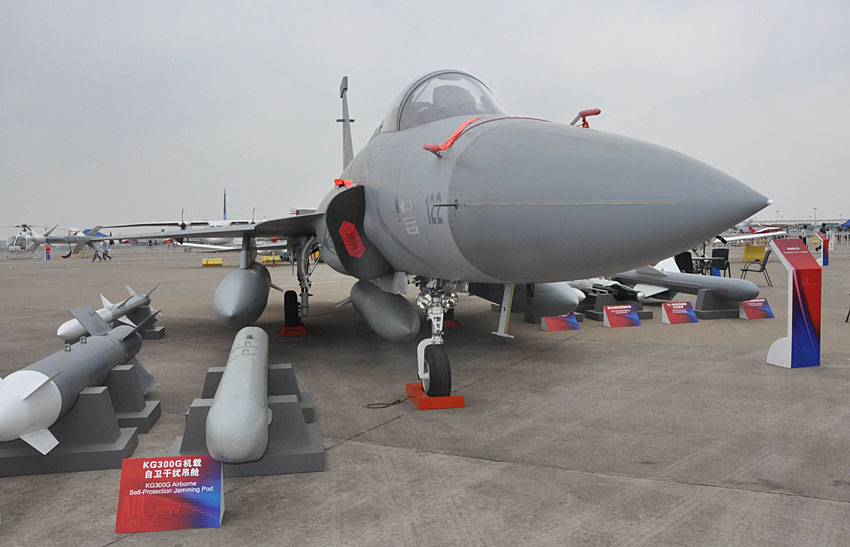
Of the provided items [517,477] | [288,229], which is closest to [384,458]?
[517,477]

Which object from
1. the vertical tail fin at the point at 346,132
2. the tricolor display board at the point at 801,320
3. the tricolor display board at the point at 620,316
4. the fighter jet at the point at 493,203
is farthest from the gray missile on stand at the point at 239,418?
the vertical tail fin at the point at 346,132

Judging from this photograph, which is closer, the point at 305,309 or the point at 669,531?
the point at 669,531

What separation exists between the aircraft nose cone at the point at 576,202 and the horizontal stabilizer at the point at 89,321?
371cm

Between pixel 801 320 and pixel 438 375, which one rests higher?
pixel 801 320

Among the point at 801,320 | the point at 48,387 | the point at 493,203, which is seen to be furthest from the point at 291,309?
the point at 801,320

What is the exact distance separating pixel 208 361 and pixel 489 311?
6.30m

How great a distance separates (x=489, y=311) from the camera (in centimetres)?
1204

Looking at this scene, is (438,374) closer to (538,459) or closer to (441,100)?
(538,459)

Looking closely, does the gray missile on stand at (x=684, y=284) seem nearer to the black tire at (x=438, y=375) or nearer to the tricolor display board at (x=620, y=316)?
the tricolor display board at (x=620, y=316)

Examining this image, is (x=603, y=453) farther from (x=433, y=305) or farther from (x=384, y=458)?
(x=433, y=305)

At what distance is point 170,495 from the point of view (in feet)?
9.83

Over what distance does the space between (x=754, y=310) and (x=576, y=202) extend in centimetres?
889

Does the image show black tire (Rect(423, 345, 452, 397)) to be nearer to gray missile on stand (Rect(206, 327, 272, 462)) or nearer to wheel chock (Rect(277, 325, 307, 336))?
gray missile on stand (Rect(206, 327, 272, 462))

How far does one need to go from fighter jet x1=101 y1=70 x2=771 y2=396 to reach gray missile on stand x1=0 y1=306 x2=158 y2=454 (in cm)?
239
